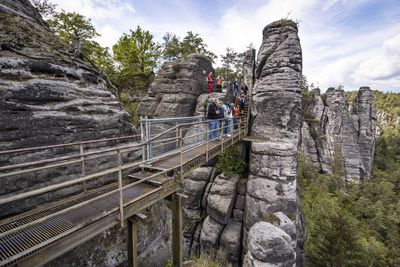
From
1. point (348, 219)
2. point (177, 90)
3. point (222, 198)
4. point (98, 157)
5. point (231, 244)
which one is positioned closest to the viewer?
point (98, 157)

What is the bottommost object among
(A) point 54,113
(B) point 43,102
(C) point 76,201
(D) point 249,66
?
(C) point 76,201

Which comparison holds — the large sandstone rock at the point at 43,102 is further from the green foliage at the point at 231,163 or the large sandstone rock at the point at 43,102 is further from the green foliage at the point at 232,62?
the green foliage at the point at 232,62

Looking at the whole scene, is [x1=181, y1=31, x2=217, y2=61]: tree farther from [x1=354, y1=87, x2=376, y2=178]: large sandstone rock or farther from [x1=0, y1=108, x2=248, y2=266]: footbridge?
[x1=354, y1=87, x2=376, y2=178]: large sandstone rock

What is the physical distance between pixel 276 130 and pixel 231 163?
3269mm

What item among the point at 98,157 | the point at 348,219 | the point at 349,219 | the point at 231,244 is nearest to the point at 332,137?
the point at 349,219

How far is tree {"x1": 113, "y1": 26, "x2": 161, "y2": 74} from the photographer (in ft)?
63.4

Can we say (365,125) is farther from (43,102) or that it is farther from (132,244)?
(43,102)

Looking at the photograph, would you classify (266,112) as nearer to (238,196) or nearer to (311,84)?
(238,196)

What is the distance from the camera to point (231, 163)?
37.3 feet

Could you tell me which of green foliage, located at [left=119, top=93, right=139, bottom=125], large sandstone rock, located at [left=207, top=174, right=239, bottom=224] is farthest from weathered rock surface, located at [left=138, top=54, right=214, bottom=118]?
large sandstone rock, located at [left=207, top=174, right=239, bottom=224]

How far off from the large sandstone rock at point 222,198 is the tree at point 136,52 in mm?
14500

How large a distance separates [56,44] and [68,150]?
3.31 meters

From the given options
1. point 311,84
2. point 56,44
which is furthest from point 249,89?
point 311,84

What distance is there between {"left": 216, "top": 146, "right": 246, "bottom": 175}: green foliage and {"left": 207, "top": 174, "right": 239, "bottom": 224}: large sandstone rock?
13.8 inches
